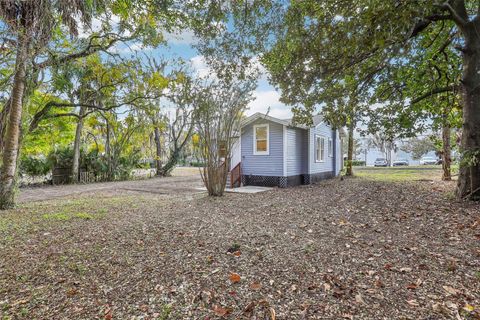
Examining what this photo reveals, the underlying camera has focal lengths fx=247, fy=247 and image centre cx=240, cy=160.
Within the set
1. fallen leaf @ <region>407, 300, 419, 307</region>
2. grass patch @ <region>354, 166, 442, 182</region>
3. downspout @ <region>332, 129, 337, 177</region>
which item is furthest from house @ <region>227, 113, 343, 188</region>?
fallen leaf @ <region>407, 300, 419, 307</region>

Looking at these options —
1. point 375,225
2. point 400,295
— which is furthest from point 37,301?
point 375,225

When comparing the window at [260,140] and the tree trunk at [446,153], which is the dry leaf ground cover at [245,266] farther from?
the tree trunk at [446,153]

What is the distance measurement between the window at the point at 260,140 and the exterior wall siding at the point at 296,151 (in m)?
0.96

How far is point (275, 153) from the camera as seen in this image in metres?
10.8

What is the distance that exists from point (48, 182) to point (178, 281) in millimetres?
13664

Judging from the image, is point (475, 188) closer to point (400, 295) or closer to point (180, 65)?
point (400, 295)

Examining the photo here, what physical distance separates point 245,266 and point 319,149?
1142cm

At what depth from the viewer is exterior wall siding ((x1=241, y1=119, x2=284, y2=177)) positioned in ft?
35.2

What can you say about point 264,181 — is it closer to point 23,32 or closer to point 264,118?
point 264,118

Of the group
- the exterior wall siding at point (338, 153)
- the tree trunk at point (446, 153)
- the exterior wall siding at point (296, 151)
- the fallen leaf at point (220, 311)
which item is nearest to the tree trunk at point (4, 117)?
the fallen leaf at point (220, 311)

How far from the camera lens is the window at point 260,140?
36.1ft

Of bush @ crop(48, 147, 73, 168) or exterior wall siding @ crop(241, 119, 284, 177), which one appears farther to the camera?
bush @ crop(48, 147, 73, 168)

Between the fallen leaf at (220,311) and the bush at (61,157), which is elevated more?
the bush at (61,157)

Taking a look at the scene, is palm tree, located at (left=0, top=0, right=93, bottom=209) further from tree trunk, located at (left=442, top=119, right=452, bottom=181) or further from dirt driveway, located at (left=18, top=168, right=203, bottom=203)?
tree trunk, located at (left=442, top=119, right=452, bottom=181)
